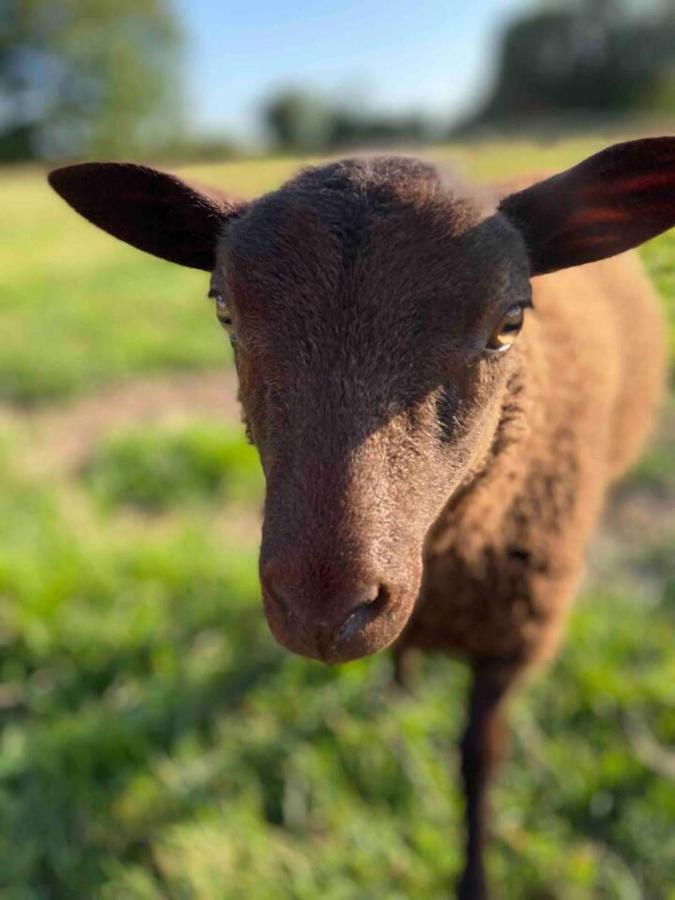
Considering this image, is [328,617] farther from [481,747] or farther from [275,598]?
[481,747]

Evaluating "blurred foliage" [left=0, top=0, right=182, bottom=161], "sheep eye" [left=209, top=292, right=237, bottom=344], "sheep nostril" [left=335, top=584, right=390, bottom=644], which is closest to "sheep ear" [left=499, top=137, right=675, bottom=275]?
"sheep eye" [left=209, top=292, right=237, bottom=344]

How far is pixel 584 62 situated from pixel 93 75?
49.8 ft

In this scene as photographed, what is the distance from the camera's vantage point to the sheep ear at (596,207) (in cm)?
171

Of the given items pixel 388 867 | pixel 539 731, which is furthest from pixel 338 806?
pixel 539 731

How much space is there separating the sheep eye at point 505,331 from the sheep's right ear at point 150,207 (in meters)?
0.69

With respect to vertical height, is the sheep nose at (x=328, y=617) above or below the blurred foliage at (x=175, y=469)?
above

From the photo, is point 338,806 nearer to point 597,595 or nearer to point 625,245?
point 597,595

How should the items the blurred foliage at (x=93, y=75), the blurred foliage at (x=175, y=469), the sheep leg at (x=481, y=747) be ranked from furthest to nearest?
the blurred foliage at (x=93, y=75), the blurred foliage at (x=175, y=469), the sheep leg at (x=481, y=747)

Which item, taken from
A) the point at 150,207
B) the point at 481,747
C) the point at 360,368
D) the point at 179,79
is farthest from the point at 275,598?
the point at 179,79

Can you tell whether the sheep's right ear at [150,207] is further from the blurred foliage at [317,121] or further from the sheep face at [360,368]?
the blurred foliage at [317,121]

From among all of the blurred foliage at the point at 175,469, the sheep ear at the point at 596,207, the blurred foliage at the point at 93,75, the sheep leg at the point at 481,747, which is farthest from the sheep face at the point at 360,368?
the blurred foliage at the point at 93,75

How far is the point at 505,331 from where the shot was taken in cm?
167

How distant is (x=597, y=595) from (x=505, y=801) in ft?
4.43

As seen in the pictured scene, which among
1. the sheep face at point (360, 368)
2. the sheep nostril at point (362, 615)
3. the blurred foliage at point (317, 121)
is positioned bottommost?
the blurred foliage at point (317, 121)
